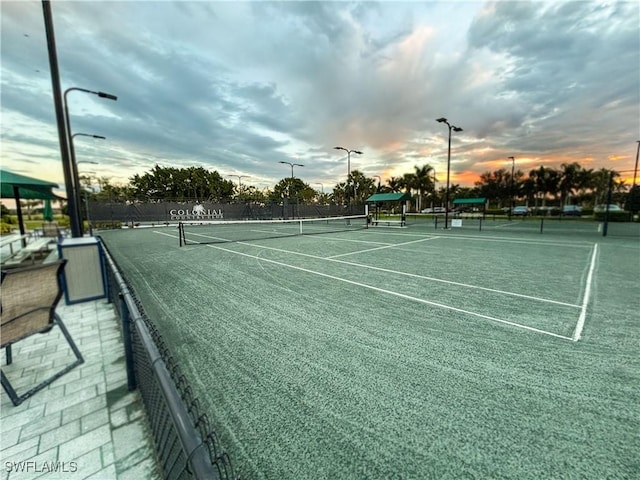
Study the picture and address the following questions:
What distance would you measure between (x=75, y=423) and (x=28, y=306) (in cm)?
154

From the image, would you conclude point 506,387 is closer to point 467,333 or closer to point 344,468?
point 467,333

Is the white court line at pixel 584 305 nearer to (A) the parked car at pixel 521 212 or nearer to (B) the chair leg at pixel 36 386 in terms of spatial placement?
(B) the chair leg at pixel 36 386

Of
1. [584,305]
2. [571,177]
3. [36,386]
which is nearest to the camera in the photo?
[36,386]

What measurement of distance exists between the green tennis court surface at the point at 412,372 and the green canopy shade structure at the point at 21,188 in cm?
396

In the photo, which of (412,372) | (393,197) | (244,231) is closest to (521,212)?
(393,197)

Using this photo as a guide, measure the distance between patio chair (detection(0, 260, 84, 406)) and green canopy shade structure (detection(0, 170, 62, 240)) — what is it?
5.35m

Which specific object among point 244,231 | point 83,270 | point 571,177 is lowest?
point 244,231

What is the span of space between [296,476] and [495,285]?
6095mm

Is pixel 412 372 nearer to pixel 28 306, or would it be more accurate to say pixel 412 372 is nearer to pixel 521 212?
pixel 28 306

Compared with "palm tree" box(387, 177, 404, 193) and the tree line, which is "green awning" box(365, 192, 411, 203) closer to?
the tree line

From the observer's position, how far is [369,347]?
350 centimetres

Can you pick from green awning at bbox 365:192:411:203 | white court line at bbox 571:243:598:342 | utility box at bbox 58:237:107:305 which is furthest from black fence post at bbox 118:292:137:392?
green awning at bbox 365:192:411:203

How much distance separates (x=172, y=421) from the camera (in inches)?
44.8

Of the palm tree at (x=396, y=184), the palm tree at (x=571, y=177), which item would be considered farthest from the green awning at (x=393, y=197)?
the palm tree at (x=571, y=177)
